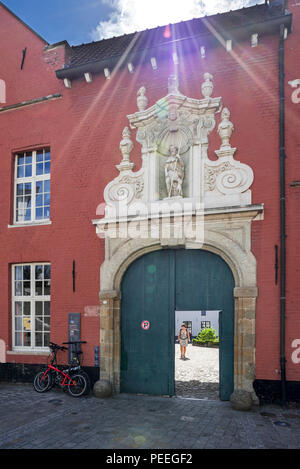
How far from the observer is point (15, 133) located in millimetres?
10398

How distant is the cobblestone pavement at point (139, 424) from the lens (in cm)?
545

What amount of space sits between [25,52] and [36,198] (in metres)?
3.91

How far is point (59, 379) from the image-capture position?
8.51 metres

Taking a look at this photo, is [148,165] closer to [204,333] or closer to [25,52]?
[25,52]

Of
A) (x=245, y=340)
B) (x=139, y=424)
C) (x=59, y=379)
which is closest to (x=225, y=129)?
(x=245, y=340)

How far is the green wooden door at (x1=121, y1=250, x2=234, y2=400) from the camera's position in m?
8.00

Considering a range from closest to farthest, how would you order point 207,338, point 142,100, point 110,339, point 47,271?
1. point 110,339
2. point 142,100
3. point 47,271
4. point 207,338

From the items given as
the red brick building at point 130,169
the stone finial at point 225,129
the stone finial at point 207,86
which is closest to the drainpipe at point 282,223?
the red brick building at point 130,169

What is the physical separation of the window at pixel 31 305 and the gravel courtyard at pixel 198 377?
3.42 metres

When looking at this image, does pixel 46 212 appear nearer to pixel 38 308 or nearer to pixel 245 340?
pixel 38 308

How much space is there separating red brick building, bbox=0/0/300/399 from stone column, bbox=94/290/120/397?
0.02 m

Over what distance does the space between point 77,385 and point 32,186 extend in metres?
5.02

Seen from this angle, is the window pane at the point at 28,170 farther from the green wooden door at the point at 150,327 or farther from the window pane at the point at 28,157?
the green wooden door at the point at 150,327
